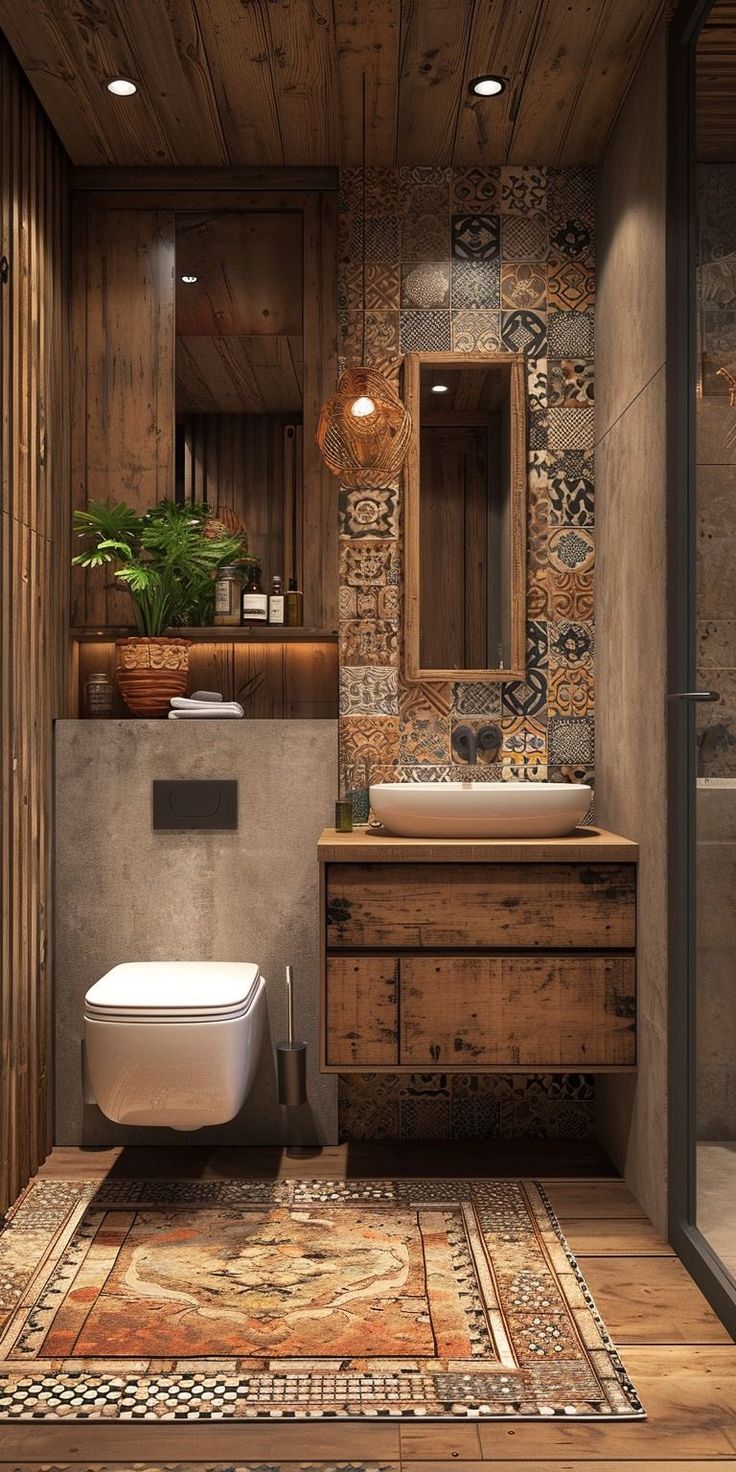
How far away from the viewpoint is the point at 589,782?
3184mm

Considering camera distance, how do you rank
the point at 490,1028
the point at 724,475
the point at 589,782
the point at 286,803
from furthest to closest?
the point at 589,782 → the point at 286,803 → the point at 490,1028 → the point at 724,475

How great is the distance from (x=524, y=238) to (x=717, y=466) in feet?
4.61

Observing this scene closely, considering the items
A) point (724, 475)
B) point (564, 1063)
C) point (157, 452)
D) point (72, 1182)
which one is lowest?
point (72, 1182)

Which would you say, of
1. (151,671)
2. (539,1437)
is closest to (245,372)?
(151,671)

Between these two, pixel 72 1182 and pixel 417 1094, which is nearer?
pixel 72 1182

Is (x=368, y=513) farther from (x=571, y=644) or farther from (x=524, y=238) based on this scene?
(x=524, y=238)

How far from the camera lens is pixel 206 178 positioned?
3150mm

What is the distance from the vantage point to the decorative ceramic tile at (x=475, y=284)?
10.4 ft

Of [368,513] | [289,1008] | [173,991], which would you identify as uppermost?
[368,513]

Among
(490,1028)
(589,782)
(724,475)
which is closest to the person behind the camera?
(724,475)

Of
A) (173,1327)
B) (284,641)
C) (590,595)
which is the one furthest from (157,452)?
(173,1327)

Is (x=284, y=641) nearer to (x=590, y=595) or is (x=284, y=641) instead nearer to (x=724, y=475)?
(x=590, y=595)

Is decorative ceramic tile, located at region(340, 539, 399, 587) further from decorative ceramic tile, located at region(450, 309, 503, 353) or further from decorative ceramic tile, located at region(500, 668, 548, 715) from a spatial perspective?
decorative ceramic tile, located at region(450, 309, 503, 353)

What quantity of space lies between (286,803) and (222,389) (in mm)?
Answer: 1180
